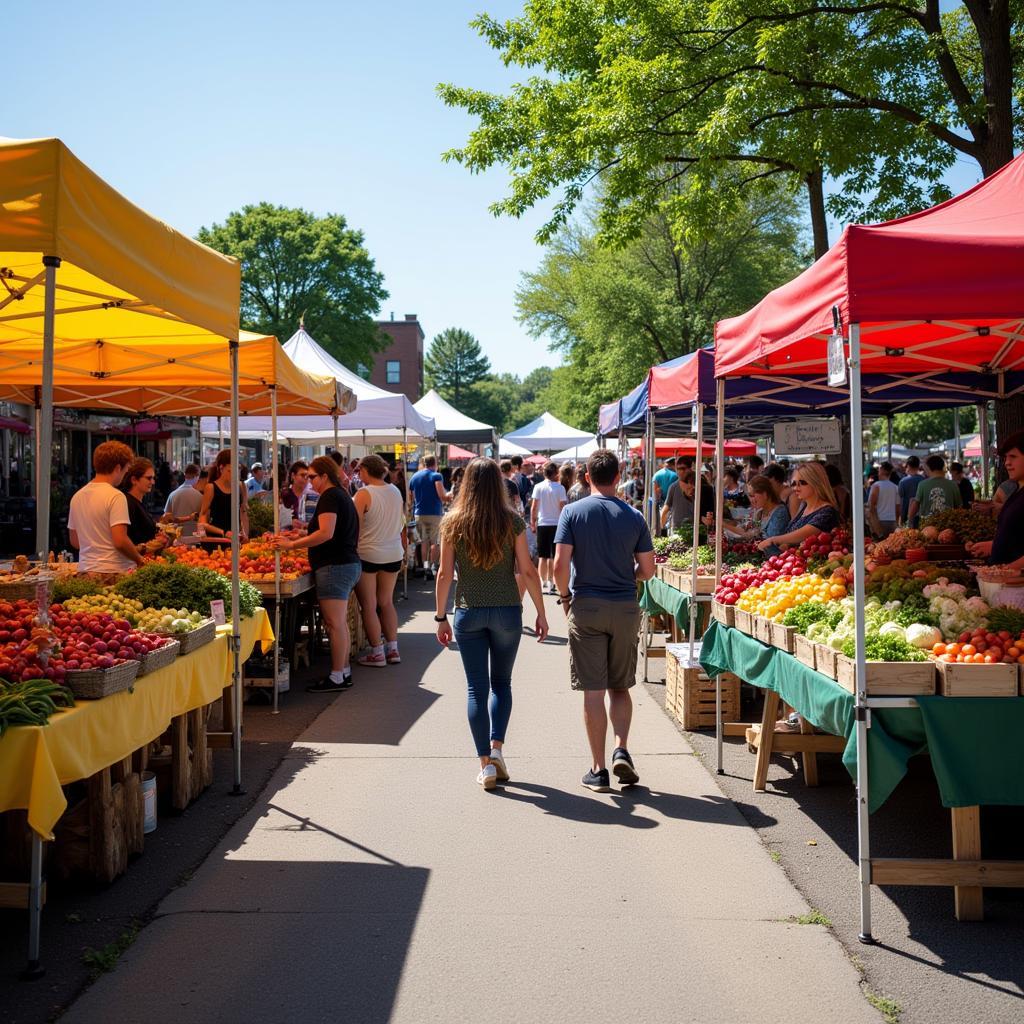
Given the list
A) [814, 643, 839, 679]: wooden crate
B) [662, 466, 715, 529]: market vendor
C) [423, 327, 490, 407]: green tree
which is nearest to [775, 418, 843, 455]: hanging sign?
[662, 466, 715, 529]: market vendor

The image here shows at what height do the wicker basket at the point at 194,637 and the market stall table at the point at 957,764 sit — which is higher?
the wicker basket at the point at 194,637

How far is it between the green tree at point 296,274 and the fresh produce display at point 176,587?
4436 cm

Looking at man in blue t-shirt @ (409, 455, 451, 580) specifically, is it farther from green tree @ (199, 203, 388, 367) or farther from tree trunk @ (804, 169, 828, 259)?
green tree @ (199, 203, 388, 367)

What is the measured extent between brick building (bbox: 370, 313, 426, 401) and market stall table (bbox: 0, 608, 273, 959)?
90297mm

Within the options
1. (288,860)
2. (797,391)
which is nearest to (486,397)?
(797,391)

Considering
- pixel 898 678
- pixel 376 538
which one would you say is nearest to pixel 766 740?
pixel 898 678

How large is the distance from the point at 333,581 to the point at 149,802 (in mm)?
4181

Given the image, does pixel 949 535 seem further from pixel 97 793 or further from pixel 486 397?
pixel 486 397

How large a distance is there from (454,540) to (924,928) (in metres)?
3.43

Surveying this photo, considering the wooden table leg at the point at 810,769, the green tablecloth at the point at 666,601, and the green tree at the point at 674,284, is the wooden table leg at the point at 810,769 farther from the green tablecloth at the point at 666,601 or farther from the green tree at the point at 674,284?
the green tree at the point at 674,284

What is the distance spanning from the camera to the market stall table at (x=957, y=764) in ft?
14.8

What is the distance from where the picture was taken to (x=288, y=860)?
5.44m

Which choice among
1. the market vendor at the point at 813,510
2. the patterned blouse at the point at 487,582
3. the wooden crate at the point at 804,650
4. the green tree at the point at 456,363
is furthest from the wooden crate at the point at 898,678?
the green tree at the point at 456,363

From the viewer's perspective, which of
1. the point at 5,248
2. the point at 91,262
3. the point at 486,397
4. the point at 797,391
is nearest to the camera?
the point at 5,248
